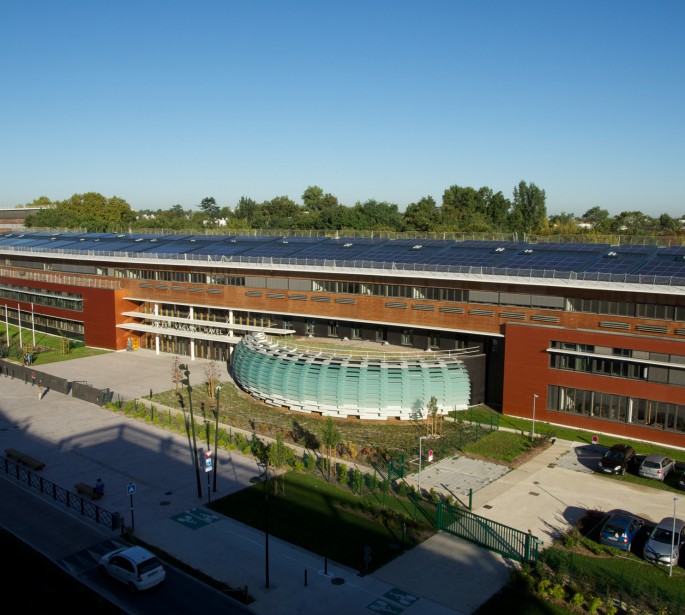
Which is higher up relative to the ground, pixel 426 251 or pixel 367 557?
pixel 426 251

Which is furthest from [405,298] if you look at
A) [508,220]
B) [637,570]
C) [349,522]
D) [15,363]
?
[508,220]

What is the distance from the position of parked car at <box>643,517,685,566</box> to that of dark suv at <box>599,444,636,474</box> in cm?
785

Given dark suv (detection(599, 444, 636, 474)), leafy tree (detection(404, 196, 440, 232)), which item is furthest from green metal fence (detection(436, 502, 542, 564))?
leafy tree (detection(404, 196, 440, 232))

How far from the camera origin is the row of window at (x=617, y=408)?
39969mm

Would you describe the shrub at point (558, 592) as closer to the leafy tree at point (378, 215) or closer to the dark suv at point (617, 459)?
the dark suv at point (617, 459)

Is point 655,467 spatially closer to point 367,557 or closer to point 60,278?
point 367,557

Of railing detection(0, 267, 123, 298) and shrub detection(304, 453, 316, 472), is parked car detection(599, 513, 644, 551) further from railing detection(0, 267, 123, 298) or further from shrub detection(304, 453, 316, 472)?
railing detection(0, 267, 123, 298)

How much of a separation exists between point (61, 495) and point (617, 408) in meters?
33.2

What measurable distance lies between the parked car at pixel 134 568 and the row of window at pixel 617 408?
2897 centimetres

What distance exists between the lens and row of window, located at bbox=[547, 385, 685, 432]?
131ft

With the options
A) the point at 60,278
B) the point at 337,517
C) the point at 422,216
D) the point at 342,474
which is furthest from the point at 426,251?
the point at 422,216

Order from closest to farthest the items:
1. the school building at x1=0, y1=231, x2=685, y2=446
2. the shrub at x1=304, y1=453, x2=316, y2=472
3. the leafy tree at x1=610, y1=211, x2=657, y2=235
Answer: the shrub at x1=304, y1=453, x2=316, y2=472, the school building at x1=0, y1=231, x2=685, y2=446, the leafy tree at x1=610, y1=211, x2=657, y2=235

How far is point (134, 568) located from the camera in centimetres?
2448

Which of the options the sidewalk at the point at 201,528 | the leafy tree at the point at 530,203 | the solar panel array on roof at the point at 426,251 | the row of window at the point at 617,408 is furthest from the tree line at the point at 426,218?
the sidewalk at the point at 201,528
